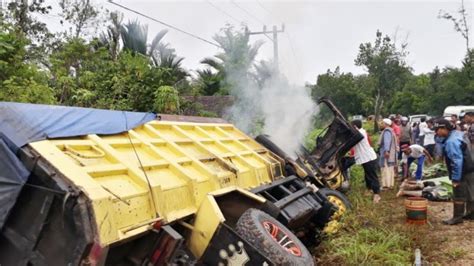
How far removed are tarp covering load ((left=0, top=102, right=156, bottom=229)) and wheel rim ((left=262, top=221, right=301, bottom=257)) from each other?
1.73 m

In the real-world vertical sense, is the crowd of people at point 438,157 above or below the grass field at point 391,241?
above

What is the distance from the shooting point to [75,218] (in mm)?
2828

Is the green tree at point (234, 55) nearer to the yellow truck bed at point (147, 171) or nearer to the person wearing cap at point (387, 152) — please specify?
the person wearing cap at point (387, 152)

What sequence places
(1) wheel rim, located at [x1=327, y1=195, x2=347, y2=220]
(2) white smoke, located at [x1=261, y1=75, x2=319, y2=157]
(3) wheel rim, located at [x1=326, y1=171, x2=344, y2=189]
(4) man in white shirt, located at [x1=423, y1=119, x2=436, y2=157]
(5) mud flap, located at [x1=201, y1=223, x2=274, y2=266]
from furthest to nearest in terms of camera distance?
(4) man in white shirt, located at [x1=423, y1=119, x2=436, y2=157] < (2) white smoke, located at [x1=261, y1=75, x2=319, y2=157] < (3) wheel rim, located at [x1=326, y1=171, x2=344, y2=189] < (1) wheel rim, located at [x1=327, y1=195, x2=347, y2=220] < (5) mud flap, located at [x1=201, y1=223, x2=274, y2=266]

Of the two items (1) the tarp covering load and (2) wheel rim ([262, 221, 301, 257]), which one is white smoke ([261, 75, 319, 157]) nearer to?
(2) wheel rim ([262, 221, 301, 257])

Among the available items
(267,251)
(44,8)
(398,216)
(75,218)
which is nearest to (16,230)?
(75,218)

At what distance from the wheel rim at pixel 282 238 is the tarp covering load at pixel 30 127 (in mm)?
1726

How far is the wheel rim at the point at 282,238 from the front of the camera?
396 centimetres

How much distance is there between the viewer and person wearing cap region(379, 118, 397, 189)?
391 inches

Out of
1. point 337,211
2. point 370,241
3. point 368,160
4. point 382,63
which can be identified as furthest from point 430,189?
point 382,63

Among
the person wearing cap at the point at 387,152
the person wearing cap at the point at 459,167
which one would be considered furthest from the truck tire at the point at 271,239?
the person wearing cap at the point at 387,152

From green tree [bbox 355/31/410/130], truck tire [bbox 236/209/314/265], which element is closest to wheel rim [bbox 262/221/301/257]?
truck tire [bbox 236/209/314/265]

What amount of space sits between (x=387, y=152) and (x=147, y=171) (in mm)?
7354

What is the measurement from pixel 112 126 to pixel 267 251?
6.27ft
